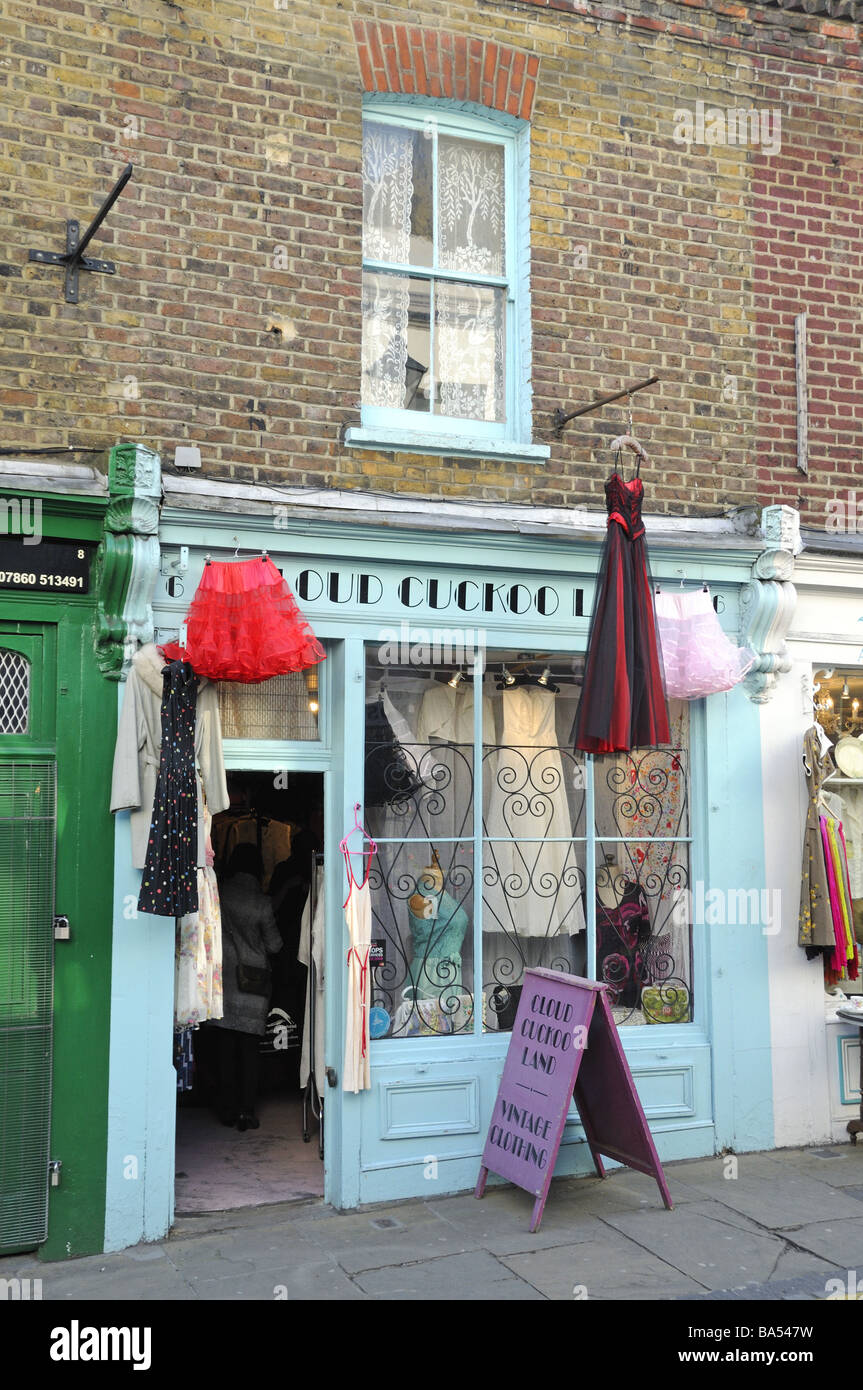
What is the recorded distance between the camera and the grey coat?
848 cm

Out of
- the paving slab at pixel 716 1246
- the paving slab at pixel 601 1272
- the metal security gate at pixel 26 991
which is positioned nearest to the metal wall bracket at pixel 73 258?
the metal security gate at pixel 26 991

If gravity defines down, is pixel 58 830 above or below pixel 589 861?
above

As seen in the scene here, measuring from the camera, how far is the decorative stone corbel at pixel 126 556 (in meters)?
6.40

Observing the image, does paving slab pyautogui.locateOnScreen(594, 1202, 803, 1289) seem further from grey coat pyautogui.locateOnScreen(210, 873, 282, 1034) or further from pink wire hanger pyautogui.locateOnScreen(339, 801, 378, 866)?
grey coat pyautogui.locateOnScreen(210, 873, 282, 1034)

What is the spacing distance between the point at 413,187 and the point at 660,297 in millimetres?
1771

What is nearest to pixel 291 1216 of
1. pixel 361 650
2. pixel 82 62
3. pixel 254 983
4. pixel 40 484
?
pixel 254 983

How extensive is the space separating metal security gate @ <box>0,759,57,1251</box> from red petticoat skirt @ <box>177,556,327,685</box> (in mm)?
1048

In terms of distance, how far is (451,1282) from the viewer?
227 inches

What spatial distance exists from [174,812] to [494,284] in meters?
3.97

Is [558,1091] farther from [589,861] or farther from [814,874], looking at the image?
[814,874]

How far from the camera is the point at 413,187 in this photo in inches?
303

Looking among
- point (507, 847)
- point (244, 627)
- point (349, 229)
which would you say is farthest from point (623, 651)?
point (349, 229)

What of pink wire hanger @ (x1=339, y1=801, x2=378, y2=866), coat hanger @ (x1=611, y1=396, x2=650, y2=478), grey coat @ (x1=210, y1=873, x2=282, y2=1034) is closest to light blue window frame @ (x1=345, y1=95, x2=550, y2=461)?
coat hanger @ (x1=611, y1=396, x2=650, y2=478)

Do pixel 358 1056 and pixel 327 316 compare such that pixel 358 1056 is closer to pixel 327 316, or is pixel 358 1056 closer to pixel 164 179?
pixel 327 316
